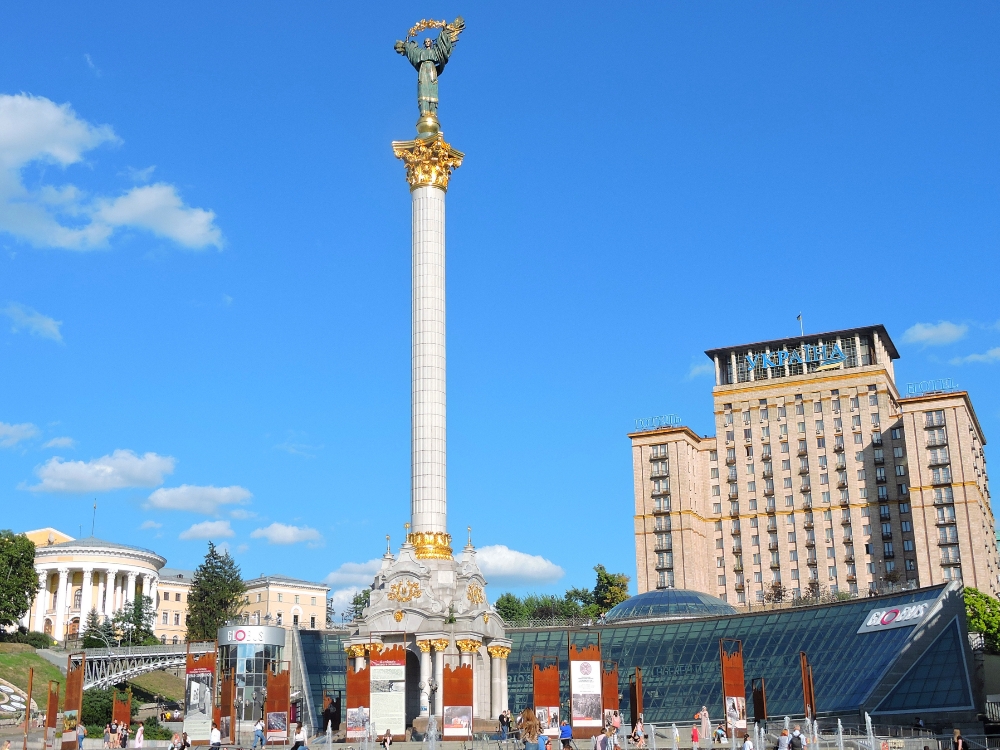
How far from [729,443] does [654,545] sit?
13851 millimetres

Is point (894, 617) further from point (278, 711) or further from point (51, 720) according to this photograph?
point (51, 720)

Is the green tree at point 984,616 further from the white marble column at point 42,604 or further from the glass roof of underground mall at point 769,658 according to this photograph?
the white marble column at point 42,604

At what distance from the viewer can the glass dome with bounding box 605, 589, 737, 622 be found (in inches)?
3371

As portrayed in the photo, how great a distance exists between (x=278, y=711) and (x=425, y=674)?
33.6ft

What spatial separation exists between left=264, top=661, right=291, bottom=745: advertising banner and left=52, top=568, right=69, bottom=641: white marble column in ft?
268

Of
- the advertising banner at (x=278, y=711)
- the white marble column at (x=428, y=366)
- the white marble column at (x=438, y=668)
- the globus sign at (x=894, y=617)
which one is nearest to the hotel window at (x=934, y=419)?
the globus sign at (x=894, y=617)

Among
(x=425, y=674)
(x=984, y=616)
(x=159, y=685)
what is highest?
(x=984, y=616)

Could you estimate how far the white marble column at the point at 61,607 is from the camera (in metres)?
118

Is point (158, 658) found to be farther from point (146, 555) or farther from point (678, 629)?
point (678, 629)

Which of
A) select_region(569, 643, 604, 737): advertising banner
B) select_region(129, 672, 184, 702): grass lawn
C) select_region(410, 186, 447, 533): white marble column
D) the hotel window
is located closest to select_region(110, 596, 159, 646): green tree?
select_region(129, 672, 184, 702): grass lawn

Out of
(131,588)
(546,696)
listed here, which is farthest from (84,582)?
(546,696)

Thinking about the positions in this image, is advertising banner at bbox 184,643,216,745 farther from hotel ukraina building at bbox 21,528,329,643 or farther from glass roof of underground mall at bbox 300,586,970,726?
hotel ukraina building at bbox 21,528,329,643

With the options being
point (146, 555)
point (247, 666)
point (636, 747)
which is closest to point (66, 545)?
point (146, 555)

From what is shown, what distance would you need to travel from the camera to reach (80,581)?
399 ft
